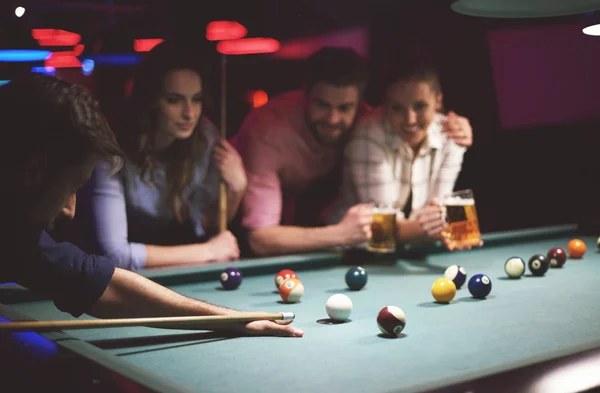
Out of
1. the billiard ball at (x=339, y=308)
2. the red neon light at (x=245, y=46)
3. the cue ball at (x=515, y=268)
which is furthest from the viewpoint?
the red neon light at (x=245, y=46)

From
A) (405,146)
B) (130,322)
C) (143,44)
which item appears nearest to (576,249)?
(405,146)

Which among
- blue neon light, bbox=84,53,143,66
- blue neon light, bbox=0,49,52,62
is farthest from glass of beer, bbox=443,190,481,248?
blue neon light, bbox=84,53,143,66

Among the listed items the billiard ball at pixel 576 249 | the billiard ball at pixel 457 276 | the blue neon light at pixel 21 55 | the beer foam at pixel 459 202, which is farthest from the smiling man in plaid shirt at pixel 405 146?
the blue neon light at pixel 21 55

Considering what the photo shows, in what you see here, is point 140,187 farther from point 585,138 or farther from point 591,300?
point 585,138

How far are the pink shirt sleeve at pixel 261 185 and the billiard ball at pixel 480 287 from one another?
1735 millimetres

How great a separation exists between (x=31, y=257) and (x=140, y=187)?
1759mm

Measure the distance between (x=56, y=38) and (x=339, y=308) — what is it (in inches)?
217

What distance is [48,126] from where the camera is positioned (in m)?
1.75

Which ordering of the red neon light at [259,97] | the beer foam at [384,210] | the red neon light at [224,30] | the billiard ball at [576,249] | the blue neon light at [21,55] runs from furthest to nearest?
the red neon light at [259,97]
the red neon light at [224,30]
the blue neon light at [21,55]
the beer foam at [384,210]
the billiard ball at [576,249]

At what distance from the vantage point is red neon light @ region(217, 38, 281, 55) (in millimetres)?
7336

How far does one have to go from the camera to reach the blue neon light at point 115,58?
711cm

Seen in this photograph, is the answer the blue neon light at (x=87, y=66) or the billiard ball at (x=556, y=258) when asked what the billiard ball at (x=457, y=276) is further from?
the blue neon light at (x=87, y=66)

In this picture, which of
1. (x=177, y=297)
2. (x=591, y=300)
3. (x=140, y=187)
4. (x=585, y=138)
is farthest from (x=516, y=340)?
(x=585, y=138)

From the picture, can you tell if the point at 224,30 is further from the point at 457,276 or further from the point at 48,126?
the point at 48,126
